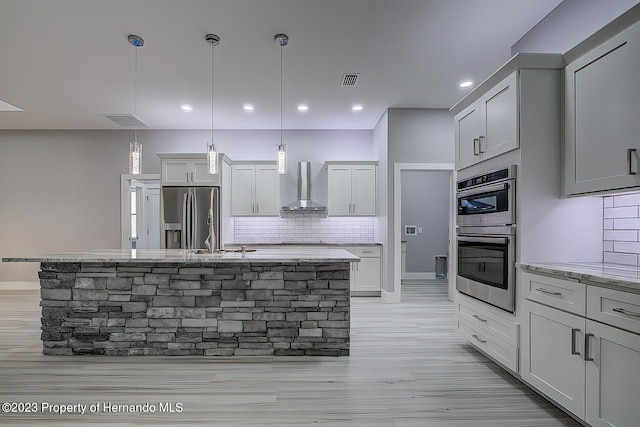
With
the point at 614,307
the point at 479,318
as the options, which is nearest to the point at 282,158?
the point at 479,318

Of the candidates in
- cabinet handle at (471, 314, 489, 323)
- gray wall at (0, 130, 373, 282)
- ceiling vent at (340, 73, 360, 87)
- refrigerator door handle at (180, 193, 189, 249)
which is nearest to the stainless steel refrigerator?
refrigerator door handle at (180, 193, 189, 249)

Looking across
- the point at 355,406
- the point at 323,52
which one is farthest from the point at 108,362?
the point at 323,52

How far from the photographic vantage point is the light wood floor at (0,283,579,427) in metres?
2.02

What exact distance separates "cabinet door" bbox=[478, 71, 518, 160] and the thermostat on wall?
4.97 metres

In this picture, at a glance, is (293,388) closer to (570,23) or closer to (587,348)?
(587,348)

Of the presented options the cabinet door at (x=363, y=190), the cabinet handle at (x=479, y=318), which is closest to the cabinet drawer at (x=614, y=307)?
the cabinet handle at (x=479, y=318)

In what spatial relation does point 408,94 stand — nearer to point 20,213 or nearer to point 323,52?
point 323,52

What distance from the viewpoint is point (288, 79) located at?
4.01m

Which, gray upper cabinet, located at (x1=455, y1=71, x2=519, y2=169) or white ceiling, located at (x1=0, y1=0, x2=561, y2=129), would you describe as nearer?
gray upper cabinet, located at (x1=455, y1=71, x2=519, y2=169)

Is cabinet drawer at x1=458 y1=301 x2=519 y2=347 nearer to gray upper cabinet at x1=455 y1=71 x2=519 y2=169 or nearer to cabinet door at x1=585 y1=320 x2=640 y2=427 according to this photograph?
cabinet door at x1=585 y1=320 x2=640 y2=427

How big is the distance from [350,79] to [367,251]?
2.76 meters

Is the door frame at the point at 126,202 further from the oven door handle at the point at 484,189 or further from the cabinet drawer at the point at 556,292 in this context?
the cabinet drawer at the point at 556,292

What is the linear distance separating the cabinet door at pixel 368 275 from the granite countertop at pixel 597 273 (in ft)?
10.8

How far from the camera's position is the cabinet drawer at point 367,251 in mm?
5520
